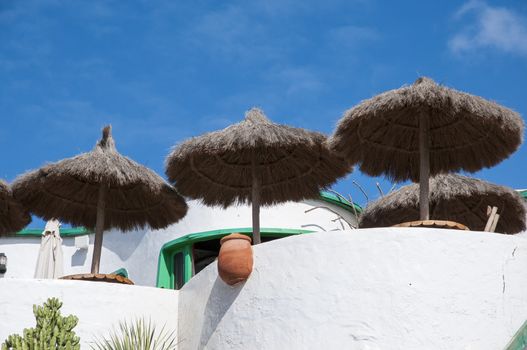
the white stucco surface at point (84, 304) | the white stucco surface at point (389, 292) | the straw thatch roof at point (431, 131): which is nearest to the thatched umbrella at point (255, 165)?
the straw thatch roof at point (431, 131)

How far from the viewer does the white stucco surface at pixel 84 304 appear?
36.0ft

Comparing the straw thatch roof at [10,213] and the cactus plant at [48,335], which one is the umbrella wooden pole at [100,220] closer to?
the straw thatch roof at [10,213]

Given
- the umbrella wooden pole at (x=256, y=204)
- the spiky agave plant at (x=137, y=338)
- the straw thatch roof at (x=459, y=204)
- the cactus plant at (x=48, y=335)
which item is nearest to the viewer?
the cactus plant at (x=48, y=335)

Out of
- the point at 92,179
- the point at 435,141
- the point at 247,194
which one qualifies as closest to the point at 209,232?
the point at 247,194

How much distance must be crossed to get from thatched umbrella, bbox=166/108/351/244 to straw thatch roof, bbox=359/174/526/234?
68.3 inches

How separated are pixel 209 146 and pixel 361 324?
3820 millimetres

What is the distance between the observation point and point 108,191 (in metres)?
13.9

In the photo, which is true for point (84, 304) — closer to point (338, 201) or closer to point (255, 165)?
point (255, 165)

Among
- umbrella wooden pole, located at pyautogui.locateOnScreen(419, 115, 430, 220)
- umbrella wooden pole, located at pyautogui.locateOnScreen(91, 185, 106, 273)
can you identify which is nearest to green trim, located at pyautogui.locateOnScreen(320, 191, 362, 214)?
umbrella wooden pole, located at pyautogui.locateOnScreen(91, 185, 106, 273)

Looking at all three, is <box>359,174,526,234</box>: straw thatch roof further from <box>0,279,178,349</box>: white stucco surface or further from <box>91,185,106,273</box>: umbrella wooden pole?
<box>0,279,178,349</box>: white stucco surface

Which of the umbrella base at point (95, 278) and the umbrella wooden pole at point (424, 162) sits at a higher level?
the umbrella wooden pole at point (424, 162)

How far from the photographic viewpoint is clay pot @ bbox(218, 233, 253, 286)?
Answer: 33.8 feet

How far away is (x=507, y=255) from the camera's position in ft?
32.3

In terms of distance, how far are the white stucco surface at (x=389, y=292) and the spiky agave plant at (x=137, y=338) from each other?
4.02ft
